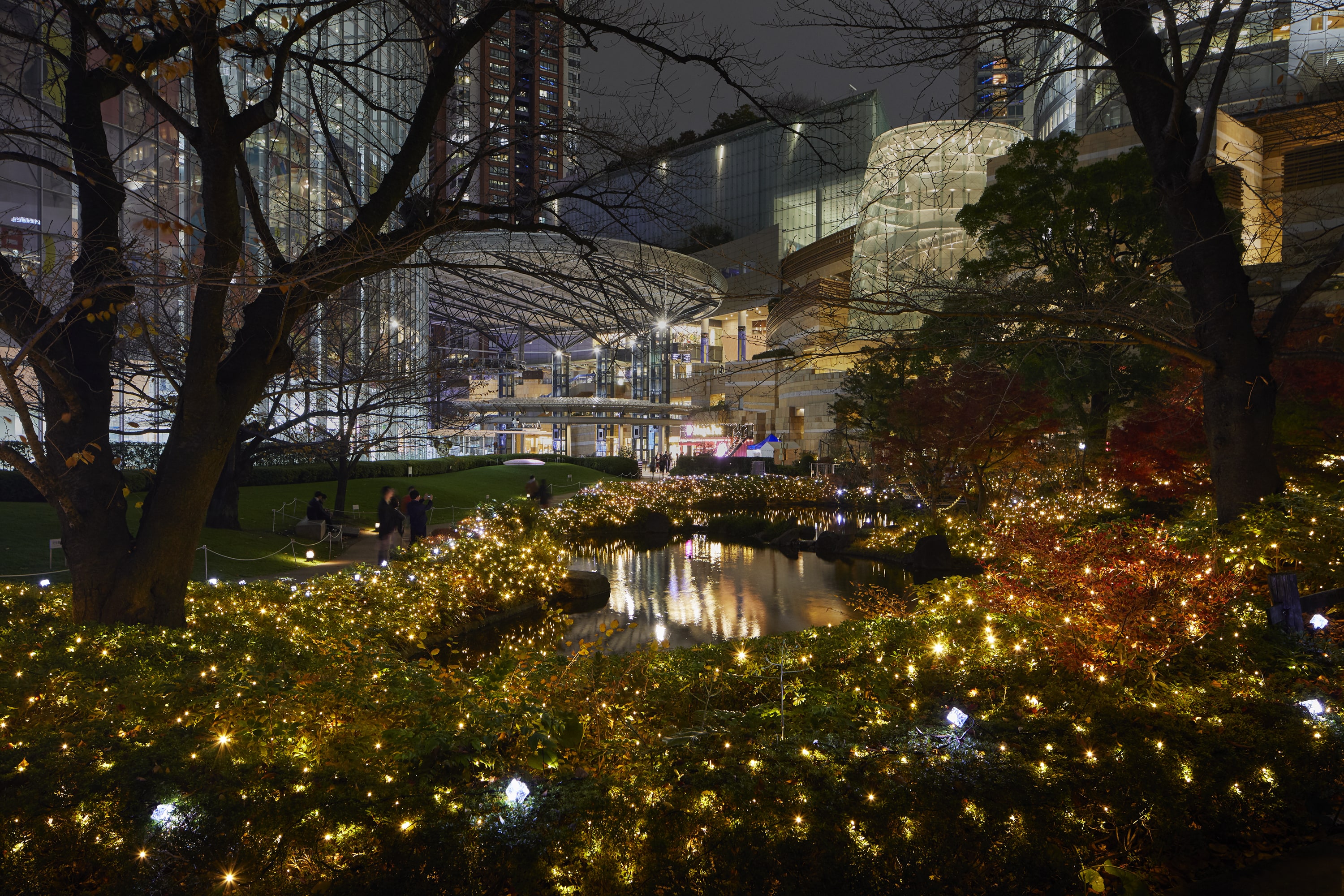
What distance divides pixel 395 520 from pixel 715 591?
22.5 feet

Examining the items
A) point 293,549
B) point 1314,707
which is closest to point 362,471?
point 293,549

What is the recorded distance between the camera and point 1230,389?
306 inches

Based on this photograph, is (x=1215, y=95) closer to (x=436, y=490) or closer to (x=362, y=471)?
(x=436, y=490)

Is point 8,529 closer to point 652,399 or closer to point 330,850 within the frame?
point 330,850

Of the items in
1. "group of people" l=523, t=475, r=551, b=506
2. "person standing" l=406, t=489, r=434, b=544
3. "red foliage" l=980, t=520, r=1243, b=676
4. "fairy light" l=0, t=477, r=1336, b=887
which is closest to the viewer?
"fairy light" l=0, t=477, r=1336, b=887

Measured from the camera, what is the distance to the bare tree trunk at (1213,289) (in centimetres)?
777

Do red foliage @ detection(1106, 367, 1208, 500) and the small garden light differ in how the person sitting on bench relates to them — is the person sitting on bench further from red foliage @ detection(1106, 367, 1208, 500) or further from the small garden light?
red foliage @ detection(1106, 367, 1208, 500)

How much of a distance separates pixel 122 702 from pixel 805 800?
4.39 meters

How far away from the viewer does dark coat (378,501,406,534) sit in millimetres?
15961

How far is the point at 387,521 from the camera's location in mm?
15984

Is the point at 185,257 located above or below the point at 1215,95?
below

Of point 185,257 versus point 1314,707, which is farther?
point 185,257

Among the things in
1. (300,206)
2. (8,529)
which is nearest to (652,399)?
(300,206)

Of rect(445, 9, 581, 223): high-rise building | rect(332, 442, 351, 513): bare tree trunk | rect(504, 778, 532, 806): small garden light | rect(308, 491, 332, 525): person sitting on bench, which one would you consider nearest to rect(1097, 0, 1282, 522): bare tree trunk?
rect(445, 9, 581, 223): high-rise building
